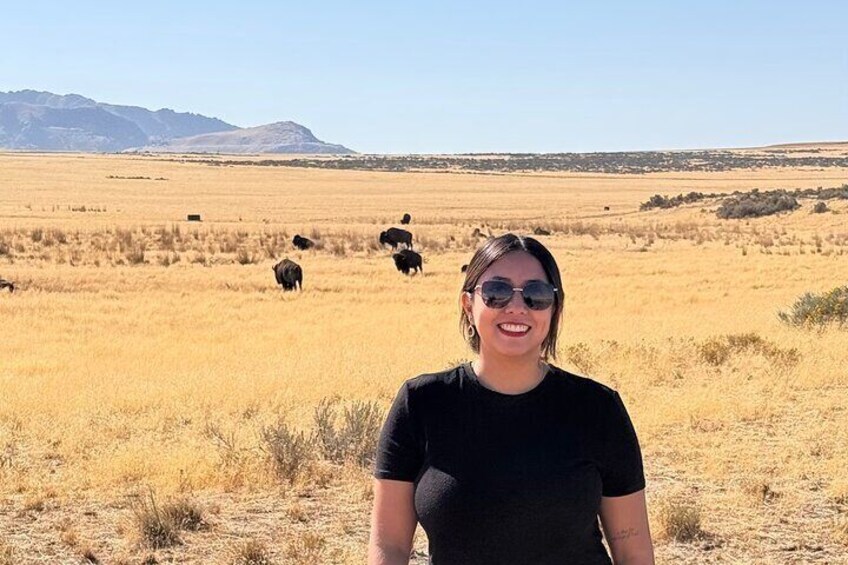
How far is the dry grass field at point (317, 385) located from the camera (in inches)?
253

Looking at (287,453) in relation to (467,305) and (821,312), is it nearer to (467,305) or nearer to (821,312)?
(467,305)

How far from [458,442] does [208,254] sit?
1243 inches

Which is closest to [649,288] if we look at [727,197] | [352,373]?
[352,373]

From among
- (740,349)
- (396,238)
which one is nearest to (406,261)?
(396,238)

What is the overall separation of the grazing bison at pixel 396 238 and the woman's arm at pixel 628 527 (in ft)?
110

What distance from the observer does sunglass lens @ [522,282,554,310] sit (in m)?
2.87

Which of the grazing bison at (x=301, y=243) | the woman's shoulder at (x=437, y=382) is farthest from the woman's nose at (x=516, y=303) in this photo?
the grazing bison at (x=301, y=243)

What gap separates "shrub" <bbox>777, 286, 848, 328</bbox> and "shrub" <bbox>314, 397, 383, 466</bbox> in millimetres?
10085

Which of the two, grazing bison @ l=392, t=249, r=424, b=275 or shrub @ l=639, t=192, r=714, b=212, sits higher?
shrub @ l=639, t=192, r=714, b=212

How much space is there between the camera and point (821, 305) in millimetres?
16672

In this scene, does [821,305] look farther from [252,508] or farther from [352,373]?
[252,508]

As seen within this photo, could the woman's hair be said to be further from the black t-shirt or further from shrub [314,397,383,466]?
shrub [314,397,383,466]

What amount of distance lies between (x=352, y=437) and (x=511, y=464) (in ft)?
19.5

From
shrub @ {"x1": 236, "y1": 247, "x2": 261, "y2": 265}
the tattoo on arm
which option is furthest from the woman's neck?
shrub @ {"x1": 236, "y1": 247, "x2": 261, "y2": 265}
